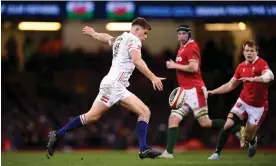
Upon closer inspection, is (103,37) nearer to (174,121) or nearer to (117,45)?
(117,45)

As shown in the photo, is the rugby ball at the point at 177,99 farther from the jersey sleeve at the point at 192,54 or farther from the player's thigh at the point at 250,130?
the player's thigh at the point at 250,130

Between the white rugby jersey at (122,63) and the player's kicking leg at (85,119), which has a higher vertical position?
the white rugby jersey at (122,63)

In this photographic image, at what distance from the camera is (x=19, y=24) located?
19062mm

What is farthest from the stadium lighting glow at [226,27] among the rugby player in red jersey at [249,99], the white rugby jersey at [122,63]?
the white rugby jersey at [122,63]

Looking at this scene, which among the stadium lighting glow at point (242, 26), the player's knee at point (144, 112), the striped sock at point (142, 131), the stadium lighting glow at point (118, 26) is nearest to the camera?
the striped sock at point (142, 131)

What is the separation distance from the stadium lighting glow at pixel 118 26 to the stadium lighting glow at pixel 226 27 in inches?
75.5

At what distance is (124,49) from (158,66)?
7788mm

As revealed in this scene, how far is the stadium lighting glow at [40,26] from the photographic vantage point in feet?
62.2

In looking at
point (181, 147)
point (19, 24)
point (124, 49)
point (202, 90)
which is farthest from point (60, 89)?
point (124, 49)

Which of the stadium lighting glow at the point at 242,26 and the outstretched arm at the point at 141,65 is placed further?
the stadium lighting glow at the point at 242,26

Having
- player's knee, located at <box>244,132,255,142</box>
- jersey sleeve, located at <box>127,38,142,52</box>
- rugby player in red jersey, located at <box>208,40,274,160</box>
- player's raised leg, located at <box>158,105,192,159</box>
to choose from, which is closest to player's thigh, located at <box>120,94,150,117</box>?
jersey sleeve, located at <box>127,38,142,52</box>

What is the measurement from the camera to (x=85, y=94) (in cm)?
1945

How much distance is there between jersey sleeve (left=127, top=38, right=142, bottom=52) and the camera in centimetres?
1111

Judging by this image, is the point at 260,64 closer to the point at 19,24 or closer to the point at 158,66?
the point at 158,66
